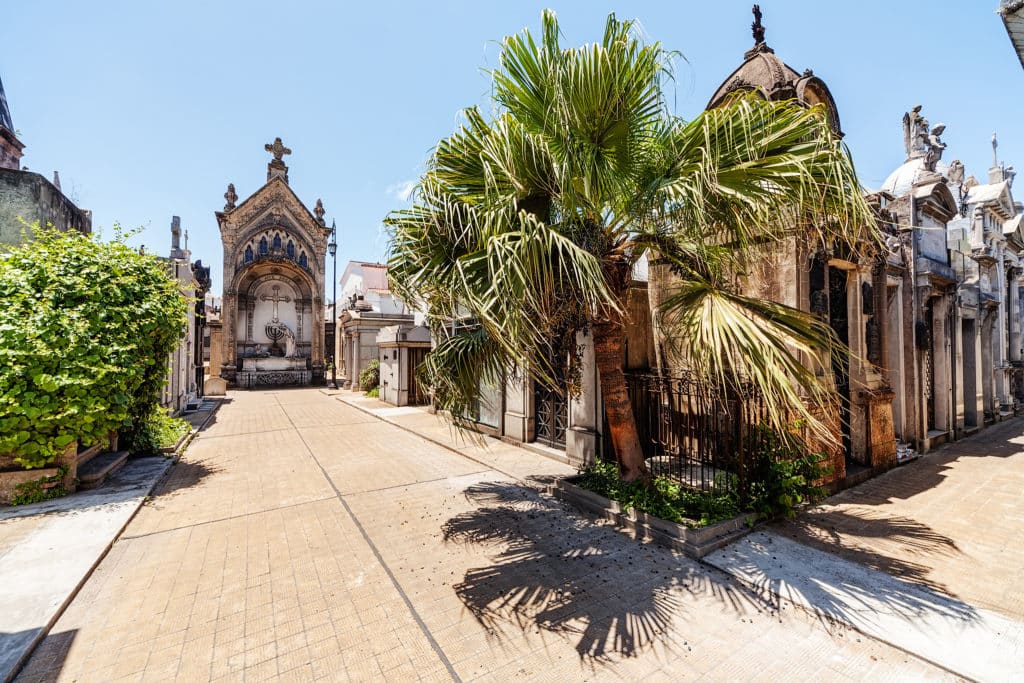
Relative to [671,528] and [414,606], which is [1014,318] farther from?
[414,606]

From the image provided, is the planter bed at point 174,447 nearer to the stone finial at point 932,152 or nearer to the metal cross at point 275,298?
the stone finial at point 932,152

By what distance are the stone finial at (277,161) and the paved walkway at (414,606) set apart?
102 feet

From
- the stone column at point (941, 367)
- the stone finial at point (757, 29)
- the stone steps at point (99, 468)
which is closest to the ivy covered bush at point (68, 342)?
the stone steps at point (99, 468)

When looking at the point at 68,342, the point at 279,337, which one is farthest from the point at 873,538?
the point at 279,337

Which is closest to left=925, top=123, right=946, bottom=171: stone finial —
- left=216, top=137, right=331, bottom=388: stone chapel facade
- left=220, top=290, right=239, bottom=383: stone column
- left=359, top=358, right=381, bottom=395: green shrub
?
left=359, top=358, right=381, bottom=395: green shrub

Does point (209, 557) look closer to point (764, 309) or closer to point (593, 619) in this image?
point (593, 619)

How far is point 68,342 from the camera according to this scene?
5875 millimetres

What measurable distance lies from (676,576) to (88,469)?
29.6 feet

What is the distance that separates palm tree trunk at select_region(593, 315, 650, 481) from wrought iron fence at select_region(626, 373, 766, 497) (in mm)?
848

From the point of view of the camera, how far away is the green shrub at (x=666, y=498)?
488 cm

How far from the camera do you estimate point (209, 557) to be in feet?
14.6

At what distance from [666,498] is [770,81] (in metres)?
6.94

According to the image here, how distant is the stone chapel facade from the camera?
28.0 metres

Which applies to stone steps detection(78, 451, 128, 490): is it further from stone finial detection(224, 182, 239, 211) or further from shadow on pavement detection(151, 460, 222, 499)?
stone finial detection(224, 182, 239, 211)
